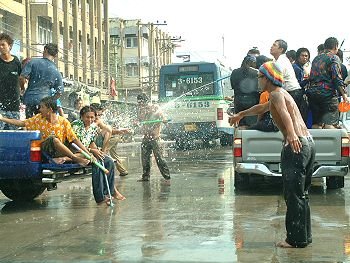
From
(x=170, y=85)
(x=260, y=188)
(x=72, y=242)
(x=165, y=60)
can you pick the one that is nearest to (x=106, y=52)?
(x=165, y=60)

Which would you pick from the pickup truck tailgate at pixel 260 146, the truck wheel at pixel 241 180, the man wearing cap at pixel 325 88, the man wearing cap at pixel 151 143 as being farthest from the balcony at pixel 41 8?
the pickup truck tailgate at pixel 260 146

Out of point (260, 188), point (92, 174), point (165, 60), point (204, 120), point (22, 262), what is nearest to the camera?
point (22, 262)

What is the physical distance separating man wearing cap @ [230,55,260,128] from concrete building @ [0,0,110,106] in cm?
2571

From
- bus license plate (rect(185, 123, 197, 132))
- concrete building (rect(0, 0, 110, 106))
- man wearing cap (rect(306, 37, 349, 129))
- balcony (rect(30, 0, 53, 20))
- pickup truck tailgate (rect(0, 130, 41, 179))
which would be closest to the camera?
pickup truck tailgate (rect(0, 130, 41, 179))

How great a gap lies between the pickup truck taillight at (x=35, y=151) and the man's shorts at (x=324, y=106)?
4.59m

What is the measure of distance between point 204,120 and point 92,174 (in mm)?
15489

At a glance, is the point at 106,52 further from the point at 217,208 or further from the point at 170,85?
the point at 217,208

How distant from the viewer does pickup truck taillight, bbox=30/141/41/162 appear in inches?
340

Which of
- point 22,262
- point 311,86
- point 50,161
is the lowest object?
point 22,262

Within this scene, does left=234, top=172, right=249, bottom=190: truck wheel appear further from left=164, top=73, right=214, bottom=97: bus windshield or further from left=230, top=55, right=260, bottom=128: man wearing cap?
left=164, top=73, right=214, bottom=97: bus windshield

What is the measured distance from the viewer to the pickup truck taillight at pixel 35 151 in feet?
28.3


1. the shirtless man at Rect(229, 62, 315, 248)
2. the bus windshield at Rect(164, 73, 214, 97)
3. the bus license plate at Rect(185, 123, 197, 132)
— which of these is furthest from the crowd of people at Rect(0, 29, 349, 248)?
the bus windshield at Rect(164, 73, 214, 97)

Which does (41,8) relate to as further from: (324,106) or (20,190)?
(324,106)

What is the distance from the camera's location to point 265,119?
9.92 m
